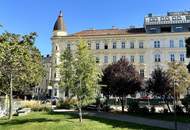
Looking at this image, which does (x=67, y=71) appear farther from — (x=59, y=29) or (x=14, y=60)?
(x=59, y=29)

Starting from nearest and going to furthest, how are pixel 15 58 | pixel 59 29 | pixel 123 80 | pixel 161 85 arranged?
pixel 15 58, pixel 161 85, pixel 123 80, pixel 59 29

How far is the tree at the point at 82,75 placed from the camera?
74.3 feet

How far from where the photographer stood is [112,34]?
70.3 meters

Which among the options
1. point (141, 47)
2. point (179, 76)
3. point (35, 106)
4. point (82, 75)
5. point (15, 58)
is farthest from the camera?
point (141, 47)

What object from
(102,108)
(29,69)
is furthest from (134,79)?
(29,69)

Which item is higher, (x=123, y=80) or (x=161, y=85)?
(x=123, y=80)

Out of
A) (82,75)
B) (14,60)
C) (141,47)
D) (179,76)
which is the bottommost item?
(82,75)

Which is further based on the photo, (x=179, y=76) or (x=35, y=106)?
(x=35, y=106)

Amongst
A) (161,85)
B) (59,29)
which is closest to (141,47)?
(59,29)

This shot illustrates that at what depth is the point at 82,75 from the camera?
2261 cm

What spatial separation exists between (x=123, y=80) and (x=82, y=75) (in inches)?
440

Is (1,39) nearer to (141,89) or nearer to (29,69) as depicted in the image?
(29,69)

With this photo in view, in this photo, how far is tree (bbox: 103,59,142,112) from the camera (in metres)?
33.2

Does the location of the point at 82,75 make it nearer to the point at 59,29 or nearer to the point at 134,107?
the point at 134,107
